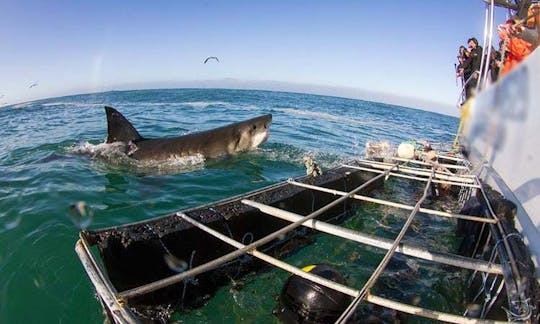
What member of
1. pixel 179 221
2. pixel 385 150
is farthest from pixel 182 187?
pixel 385 150

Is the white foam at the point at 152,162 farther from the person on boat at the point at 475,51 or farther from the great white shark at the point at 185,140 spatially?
the person on boat at the point at 475,51

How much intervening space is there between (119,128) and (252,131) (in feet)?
10.6

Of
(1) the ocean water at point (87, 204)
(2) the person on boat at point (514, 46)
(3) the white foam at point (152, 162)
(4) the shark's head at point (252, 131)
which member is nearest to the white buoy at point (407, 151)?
(1) the ocean water at point (87, 204)

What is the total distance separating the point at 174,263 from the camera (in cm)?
386

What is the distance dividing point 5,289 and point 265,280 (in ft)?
9.30

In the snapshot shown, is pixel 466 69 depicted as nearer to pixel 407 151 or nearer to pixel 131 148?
pixel 407 151

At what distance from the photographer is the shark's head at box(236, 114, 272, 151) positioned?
31.1 ft

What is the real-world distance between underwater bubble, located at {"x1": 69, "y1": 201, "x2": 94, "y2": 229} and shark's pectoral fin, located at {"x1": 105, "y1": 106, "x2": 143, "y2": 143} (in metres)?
2.66

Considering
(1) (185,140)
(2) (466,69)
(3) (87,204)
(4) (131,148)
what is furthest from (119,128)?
(2) (466,69)

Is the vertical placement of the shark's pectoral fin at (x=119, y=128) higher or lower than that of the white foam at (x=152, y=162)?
higher

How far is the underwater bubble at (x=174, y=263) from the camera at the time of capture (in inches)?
149

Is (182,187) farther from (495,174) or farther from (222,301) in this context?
(495,174)

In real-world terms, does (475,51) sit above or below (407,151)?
above

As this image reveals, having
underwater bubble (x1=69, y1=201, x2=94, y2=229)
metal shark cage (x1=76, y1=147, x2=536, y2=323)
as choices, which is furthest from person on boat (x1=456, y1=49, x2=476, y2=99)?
underwater bubble (x1=69, y1=201, x2=94, y2=229)
